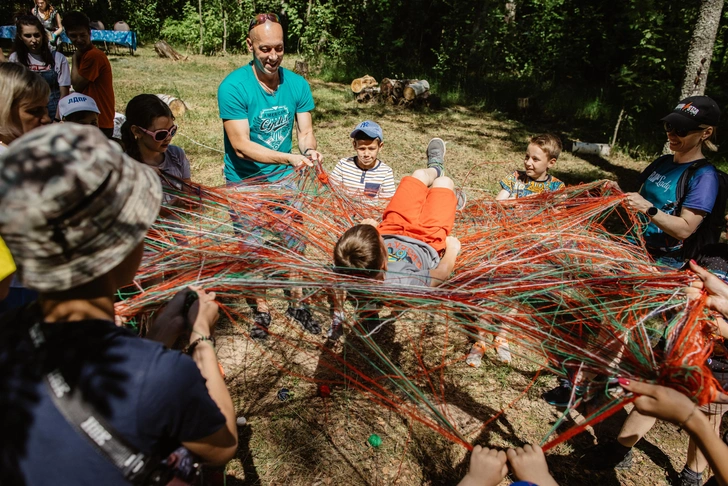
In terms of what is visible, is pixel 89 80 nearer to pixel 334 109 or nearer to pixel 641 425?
pixel 641 425

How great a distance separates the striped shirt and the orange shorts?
467 mm

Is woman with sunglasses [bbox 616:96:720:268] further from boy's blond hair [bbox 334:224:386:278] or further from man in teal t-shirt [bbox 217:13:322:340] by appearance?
man in teal t-shirt [bbox 217:13:322:340]

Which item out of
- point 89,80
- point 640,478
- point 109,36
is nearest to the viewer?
point 640,478

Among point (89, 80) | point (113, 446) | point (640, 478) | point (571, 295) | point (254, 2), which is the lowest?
point (640, 478)

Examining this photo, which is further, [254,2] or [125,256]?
[254,2]

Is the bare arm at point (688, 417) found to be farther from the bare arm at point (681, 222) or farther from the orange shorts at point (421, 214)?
the orange shorts at point (421, 214)

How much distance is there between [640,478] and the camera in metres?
2.73

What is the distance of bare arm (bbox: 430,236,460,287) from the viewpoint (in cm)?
250

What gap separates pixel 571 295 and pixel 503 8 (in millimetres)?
12113

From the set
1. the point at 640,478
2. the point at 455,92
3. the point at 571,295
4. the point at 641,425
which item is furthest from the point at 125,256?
the point at 455,92

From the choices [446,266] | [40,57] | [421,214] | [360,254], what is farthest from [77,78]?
[446,266]

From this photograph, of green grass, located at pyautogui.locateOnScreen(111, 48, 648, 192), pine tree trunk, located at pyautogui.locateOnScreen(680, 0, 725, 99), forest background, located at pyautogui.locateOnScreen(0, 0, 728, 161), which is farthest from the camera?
forest background, located at pyautogui.locateOnScreen(0, 0, 728, 161)

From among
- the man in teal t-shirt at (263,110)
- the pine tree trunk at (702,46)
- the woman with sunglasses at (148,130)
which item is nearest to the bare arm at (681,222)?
the man in teal t-shirt at (263,110)

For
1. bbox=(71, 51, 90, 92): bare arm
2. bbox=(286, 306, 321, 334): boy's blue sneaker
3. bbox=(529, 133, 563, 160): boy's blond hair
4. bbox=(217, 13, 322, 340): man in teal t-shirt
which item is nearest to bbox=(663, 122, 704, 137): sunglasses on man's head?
bbox=(529, 133, 563, 160): boy's blond hair
